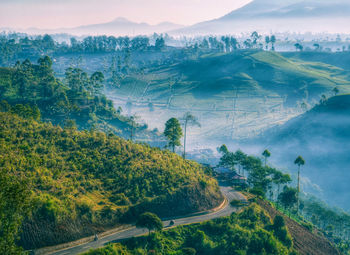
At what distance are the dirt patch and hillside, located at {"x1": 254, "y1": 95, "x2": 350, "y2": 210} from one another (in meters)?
50.3

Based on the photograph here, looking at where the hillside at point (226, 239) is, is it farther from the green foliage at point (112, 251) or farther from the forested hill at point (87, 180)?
the forested hill at point (87, 180)

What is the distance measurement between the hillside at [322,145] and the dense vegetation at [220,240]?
66.6 meters

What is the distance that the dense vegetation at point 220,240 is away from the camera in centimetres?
3459

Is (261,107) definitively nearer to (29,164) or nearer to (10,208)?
(29,164)

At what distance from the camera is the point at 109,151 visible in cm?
4812

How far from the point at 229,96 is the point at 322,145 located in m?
63.5

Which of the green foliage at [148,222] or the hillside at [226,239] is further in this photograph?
the green foliage at [148,222]

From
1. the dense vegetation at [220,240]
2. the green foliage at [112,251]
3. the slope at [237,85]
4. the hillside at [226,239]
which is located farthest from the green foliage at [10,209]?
the slope at [237,85]

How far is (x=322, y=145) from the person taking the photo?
11700 centimetres

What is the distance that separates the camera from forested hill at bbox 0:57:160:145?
322 feet

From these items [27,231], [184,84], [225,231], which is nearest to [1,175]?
[27,231]

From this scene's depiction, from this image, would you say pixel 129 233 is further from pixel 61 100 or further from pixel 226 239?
pixel 61 100

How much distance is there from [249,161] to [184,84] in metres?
125

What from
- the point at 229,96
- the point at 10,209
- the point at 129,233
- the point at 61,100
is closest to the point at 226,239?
the point at 129,233
